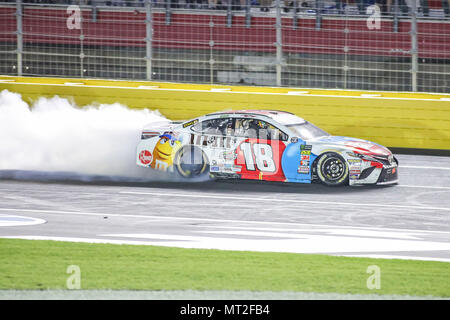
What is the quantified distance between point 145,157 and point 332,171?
3.24 m

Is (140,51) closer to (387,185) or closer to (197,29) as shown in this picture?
(197,29)

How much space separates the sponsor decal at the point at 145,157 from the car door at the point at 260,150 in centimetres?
160

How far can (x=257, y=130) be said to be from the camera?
14508mm

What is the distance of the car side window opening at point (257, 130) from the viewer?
14430 millimetres

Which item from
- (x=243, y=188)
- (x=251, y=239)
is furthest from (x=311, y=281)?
(x=243, y=188)

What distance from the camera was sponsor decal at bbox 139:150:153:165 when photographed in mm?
15164

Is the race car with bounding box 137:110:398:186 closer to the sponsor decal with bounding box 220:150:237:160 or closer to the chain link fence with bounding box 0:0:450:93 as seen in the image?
the sponsor decal with bounding box 220:150:237:160

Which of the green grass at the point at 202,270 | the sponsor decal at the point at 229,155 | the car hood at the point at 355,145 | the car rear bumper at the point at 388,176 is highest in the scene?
the car hood at the point at 355,145

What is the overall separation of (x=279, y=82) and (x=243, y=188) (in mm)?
5402

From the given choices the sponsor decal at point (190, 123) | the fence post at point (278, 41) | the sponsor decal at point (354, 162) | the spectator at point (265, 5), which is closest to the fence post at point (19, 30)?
the spectator at point (265, 5)

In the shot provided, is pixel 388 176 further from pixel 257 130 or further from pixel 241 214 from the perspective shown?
pixel 241 214

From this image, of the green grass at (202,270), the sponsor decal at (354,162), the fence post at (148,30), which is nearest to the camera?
the green grass at (202,270)

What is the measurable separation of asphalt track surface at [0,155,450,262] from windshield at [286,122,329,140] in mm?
867

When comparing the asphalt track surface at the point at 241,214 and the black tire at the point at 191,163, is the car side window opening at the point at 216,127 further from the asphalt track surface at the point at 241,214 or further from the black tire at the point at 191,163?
the asphalt track surface at the point at 241,214
